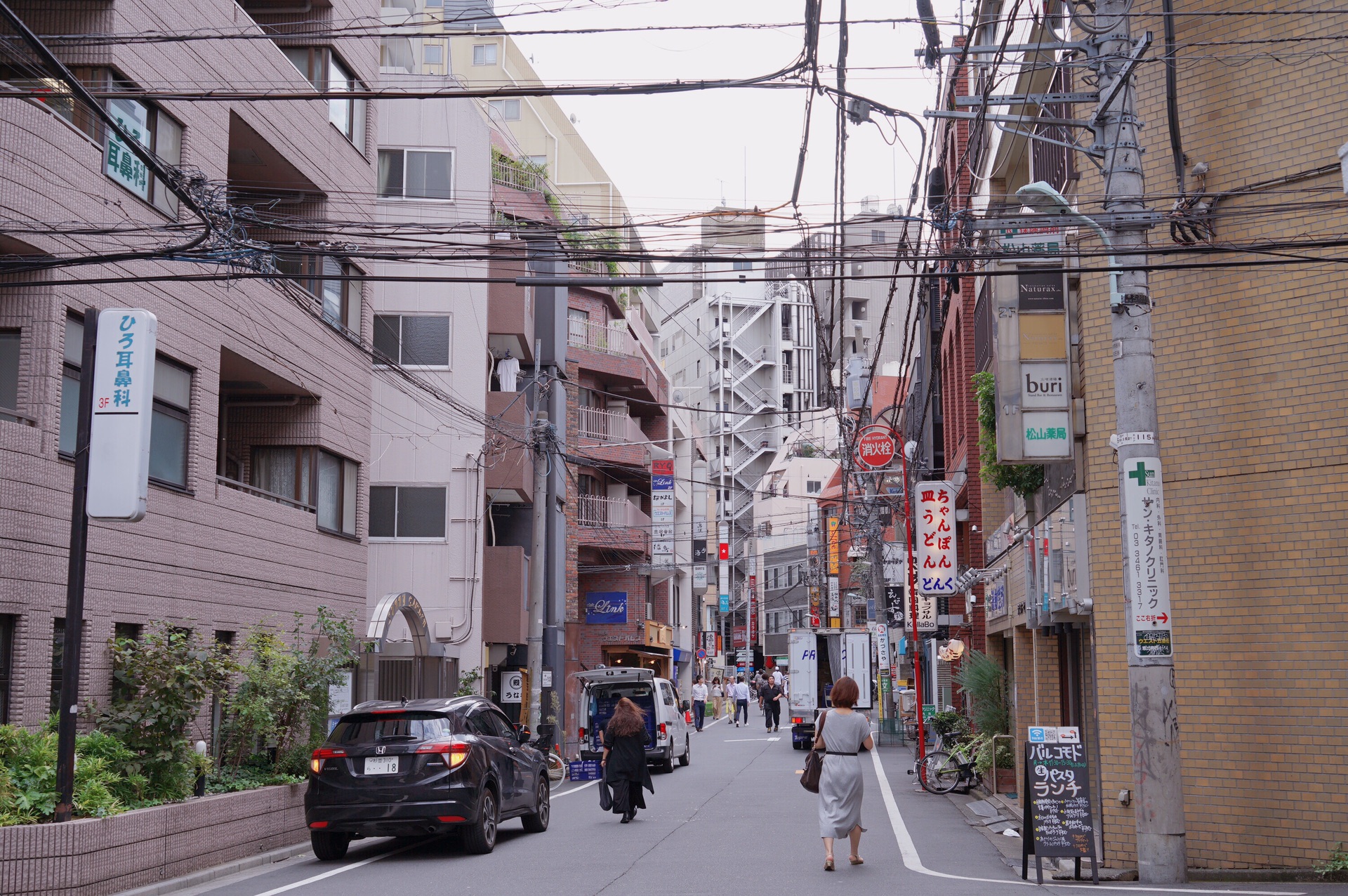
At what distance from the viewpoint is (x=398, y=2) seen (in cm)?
3531

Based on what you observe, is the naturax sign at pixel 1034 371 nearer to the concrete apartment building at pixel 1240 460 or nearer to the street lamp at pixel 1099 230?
the concrete apartment building at pixel 1240 460

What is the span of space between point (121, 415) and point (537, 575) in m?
14.9

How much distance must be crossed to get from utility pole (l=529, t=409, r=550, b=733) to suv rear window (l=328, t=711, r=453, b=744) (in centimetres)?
1240

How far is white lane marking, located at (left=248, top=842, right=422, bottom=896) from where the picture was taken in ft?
38.4

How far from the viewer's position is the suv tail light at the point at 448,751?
13.7 meters

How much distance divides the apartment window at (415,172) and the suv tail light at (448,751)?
777 inches

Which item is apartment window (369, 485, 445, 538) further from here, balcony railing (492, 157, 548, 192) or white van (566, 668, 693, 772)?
balcony railing (492, 157, 548, 192)

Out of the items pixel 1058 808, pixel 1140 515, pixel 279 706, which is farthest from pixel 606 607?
pixel 1140 515

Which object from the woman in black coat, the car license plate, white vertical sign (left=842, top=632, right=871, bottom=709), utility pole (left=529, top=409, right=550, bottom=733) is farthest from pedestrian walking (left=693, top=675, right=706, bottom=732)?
the car license plate

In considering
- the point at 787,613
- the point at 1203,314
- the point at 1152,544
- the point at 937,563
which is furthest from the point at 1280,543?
the point at 787,613

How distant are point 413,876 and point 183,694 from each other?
11.4 ft

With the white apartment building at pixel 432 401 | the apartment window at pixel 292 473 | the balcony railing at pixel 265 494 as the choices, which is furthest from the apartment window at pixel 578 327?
the balcony railing at pixel 265 494

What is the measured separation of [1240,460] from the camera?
12.0 meters

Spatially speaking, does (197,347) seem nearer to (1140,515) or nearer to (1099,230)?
(1099,230)
